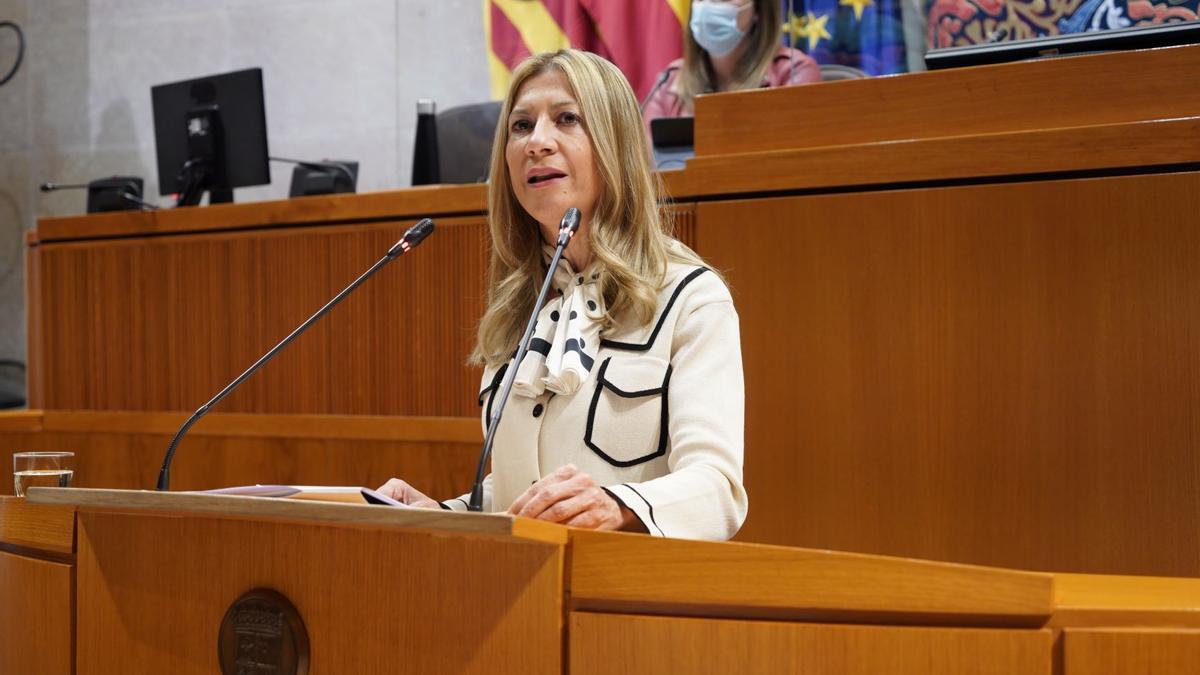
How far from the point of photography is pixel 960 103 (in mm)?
2004

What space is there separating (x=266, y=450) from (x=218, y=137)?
3.80ft

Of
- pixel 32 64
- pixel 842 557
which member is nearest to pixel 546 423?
pixel 842 557

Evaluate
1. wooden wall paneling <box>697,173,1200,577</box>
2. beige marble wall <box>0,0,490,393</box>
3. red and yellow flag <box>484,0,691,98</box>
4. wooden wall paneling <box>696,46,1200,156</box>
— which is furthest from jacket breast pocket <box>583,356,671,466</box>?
beige marble wall <box>0,0,490,393</box>

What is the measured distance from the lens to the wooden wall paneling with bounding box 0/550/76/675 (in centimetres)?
121

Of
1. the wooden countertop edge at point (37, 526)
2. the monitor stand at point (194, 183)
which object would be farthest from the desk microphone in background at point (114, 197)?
the wooden countertop edge at point (37, 526)

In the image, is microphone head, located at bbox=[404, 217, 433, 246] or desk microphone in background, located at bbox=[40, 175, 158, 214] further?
desk microphone in background, located at bbox=[40, 175, 158, 214]

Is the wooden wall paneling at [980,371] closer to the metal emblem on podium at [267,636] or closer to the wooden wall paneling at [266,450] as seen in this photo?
the wooden wall paneling at [266,450]

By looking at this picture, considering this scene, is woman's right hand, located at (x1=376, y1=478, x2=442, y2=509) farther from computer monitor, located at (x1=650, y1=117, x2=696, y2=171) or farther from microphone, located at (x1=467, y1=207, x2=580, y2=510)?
computer monitor, located at (x1=650, y1=117, x2=696, y2=171)

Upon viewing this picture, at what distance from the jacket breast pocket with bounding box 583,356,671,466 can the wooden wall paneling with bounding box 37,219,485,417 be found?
103 cm

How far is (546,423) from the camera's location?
1542 millimetres

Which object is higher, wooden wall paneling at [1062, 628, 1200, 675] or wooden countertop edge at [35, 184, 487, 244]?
wooden countertop edge at [35, 184, 487, 244]

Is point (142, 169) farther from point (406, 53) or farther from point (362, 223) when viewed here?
point (362, 223)

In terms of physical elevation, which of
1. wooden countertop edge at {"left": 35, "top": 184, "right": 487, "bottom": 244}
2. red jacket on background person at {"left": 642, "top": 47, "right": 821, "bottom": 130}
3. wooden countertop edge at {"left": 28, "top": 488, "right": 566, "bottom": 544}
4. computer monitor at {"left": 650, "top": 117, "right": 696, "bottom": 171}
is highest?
red jacket on background person at {"left": 642, "top": 47, "right": 821, "bottom": 130}

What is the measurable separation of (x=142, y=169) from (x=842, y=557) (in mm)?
5091
